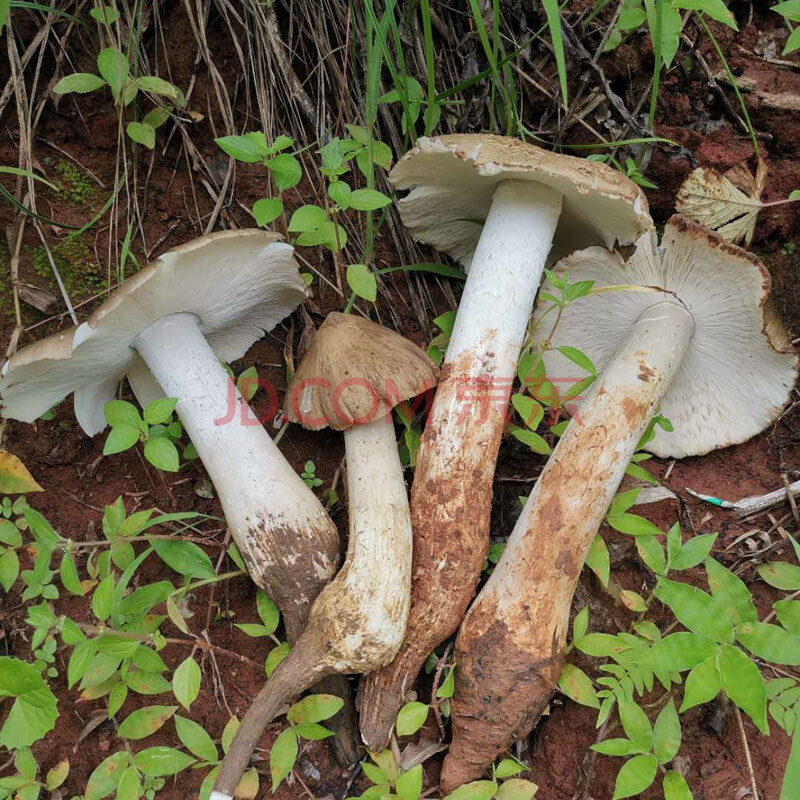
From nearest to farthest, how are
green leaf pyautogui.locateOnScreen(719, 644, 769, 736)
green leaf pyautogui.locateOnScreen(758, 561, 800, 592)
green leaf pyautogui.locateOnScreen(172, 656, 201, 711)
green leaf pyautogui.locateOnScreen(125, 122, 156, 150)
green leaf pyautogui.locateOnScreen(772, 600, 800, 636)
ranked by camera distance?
green leaf pyautogui.locateOnScreen(719, 644, 769, 736) < green leaf pyautogui.locateOnScreen(772, 600, 800, 636) < green leaf pyautogui.locateOnScreen(172, 656, 201, 711) < green leaf pyautogui.locateOnScreen(758, 561, 800, 592) < green leaf pyautogui.locateOnScreen(125, 122, 156, 150)

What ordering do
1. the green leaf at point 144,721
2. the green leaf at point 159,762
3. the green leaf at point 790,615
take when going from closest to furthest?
the green leaf at point 790,615 < the green leaf at point 159,762 < the green leaf at point 144,721


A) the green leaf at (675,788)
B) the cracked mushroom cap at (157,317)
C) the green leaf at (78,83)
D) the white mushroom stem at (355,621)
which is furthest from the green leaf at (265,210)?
the green leaf at (675,788)

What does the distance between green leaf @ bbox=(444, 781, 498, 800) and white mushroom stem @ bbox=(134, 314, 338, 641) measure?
2.64 feet

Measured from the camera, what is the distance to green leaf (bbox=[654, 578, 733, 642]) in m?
1.79

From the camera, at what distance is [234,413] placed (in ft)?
8.54

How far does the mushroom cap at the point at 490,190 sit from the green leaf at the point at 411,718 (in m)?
1.96

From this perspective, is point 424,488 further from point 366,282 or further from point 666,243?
point 666,243

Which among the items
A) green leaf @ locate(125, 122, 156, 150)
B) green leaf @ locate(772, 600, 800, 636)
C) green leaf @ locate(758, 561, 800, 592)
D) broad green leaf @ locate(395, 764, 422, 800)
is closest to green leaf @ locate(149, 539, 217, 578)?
broad green leaf @ locate(395, 764, 422, 800)

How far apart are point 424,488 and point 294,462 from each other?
0.70 m

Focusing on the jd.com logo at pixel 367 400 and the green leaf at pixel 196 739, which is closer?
the green leaf at pixel 196 739

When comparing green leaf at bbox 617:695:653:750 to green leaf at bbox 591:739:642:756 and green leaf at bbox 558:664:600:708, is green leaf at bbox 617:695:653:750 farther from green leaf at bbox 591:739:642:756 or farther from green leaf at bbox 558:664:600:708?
green leaf at bbox 558:664:600:708

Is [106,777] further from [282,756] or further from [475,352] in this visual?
[475,352]

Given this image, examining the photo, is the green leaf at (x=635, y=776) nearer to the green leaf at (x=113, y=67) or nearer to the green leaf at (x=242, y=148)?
the green leaf at (x=242, y=148)

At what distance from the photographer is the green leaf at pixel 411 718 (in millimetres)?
2322
